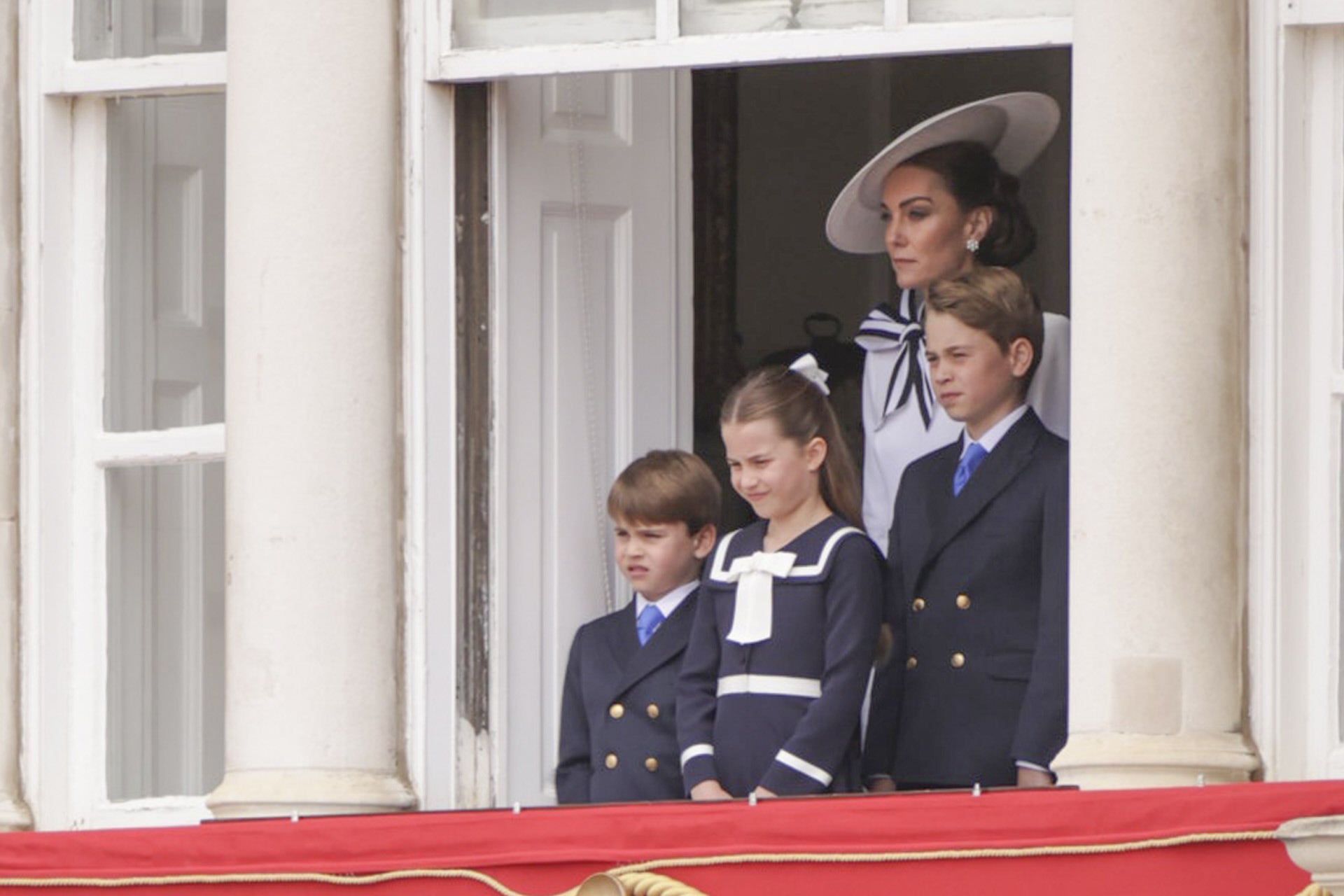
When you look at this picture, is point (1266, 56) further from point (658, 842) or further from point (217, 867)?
point (217, 867)

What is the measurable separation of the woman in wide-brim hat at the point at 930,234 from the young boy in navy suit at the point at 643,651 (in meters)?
0.40

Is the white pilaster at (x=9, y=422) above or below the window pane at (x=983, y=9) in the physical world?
below

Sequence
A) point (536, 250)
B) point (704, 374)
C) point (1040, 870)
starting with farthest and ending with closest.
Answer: point (704, 374) → point (536, 250) → point (1040, 870)

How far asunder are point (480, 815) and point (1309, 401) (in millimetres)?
1845

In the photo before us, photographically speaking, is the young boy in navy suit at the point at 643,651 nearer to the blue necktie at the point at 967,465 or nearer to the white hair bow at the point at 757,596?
the white hair bow at the point at 757,596

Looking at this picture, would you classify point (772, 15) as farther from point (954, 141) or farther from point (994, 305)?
point (994, 305)

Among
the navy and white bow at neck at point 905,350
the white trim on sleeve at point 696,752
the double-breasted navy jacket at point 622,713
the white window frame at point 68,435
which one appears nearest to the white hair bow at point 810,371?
the navy and white bow at neck at point 905,350

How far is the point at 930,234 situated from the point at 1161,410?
108cm

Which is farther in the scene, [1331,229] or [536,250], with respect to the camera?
[536,250]

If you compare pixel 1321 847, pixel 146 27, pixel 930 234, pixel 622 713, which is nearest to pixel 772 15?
pixel 930 234

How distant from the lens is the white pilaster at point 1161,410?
719 cm

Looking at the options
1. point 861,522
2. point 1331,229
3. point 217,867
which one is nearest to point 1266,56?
point 1331,229

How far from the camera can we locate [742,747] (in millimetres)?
7754

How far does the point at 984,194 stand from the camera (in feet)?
26.9
